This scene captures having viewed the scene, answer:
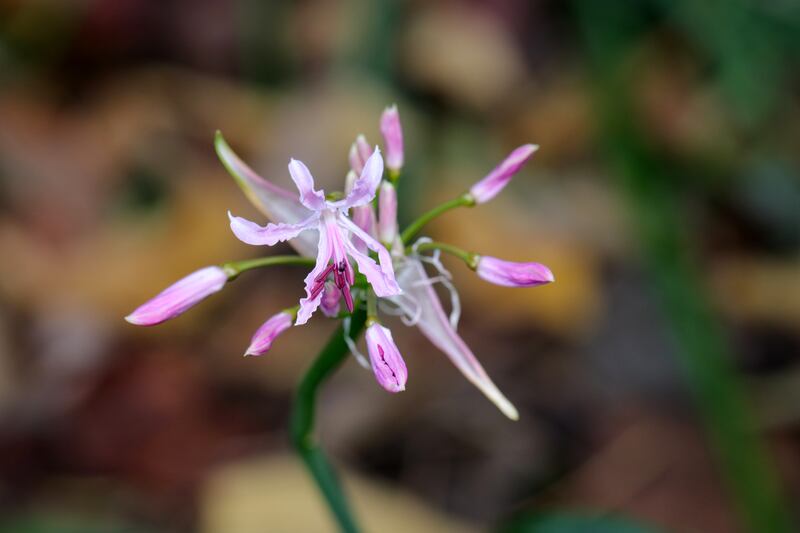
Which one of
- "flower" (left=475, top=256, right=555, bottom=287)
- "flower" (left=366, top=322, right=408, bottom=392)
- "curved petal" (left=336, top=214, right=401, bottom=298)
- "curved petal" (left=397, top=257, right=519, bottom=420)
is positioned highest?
"curved petal" (left=336, top=214, right=401, bottom=298)

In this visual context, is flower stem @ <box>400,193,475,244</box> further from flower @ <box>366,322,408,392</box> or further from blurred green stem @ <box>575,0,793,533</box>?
blurred green stem @ <box>575,0,793,533</box>

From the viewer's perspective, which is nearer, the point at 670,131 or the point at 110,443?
the point at 110,443

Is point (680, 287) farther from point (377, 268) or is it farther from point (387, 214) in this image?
point (377, 268)

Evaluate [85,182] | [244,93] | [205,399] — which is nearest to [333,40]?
[244,93]

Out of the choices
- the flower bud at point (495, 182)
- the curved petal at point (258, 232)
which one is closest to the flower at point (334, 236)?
the curved petal at point (258, 232)

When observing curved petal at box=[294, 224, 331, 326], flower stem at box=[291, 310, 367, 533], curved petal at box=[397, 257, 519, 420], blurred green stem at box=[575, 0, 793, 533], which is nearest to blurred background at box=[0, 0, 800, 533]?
blurred green stem at box=[575, 0, 793, 533]

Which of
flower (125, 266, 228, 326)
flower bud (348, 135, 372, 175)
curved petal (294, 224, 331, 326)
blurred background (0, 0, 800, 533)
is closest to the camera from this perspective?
curved petal (294, 224, 331, 326)

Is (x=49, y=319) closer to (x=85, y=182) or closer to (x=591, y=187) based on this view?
(x=85, y=182)
